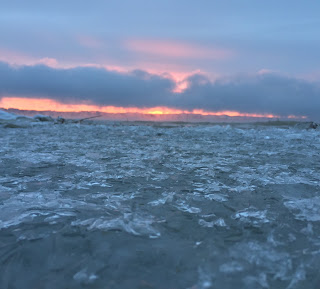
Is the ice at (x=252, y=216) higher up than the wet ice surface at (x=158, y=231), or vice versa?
the ice at (x=252, y=216)

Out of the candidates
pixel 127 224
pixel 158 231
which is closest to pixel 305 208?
pixel 158 231

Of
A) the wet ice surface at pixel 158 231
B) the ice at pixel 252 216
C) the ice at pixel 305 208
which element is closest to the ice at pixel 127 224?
the wet ice surface at pixel 158 231

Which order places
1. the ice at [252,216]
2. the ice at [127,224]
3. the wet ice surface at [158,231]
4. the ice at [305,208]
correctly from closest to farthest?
the wet ice surface at [158,231] → the ice at [127,224] → the ice at [252,216] → the ice at [305,208]

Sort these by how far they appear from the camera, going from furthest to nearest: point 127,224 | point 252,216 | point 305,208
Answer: point 305,208 → point 252,216 → point 127,224

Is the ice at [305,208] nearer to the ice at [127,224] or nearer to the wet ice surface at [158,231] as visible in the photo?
the wet ice surface at [158,231]

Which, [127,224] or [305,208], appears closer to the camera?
[127,224]

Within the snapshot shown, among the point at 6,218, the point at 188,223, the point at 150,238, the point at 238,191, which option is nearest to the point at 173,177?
the point at 238,191

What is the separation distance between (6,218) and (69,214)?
0.54 meters

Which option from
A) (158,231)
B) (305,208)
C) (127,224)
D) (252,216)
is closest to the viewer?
(158,231)

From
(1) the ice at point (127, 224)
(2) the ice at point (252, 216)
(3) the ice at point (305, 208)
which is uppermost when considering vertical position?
(3) the ice at point (305, 208)

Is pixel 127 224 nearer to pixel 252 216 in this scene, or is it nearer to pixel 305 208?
pixel 252 216

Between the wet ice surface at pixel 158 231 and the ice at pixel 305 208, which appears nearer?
the wet ice surface at pixel 158 231

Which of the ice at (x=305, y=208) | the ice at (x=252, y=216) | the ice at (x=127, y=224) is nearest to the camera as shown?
the ice at (x=127, y=224)

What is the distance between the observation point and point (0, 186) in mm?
3135
